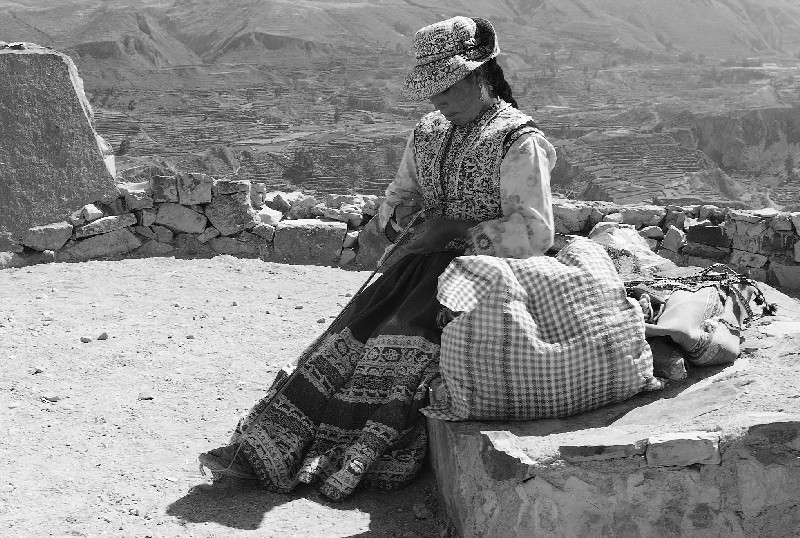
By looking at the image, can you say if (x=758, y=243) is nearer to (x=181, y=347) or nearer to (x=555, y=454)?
(x=181, y=347)

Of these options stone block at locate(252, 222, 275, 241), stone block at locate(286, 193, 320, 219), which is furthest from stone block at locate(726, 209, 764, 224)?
stone block at locate(252, 222, 275, 241)

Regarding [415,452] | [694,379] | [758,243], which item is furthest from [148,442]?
[758,243]

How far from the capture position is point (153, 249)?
8328 millimetres

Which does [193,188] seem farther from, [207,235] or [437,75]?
[437,75]

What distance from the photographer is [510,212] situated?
347 centimetres

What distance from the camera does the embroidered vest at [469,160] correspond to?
3.55 meters

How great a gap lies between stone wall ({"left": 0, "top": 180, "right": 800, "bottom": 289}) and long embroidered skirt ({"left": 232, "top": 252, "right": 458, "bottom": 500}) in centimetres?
447

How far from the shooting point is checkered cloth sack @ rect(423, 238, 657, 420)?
2.94 meters

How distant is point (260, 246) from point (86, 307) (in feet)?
6.96

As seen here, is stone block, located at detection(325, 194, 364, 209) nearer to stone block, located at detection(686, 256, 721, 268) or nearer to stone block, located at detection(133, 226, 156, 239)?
stone block, located at detection(133, 226, 156, 239)

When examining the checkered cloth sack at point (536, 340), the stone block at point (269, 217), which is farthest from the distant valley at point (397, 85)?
the checkered cloth sack at point (536, 340)

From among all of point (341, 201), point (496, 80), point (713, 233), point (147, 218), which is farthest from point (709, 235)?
point (496, 80)

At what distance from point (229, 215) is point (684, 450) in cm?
636

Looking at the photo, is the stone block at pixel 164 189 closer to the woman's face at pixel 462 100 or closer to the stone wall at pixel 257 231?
the stone wall at pixel 257 231
